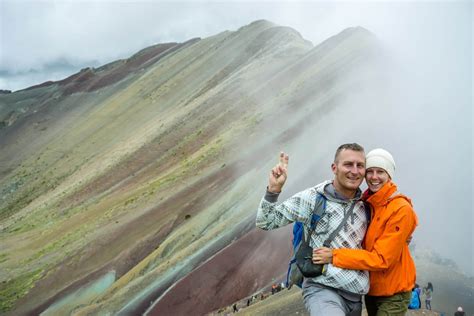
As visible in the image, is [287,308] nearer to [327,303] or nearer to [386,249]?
[327,303]

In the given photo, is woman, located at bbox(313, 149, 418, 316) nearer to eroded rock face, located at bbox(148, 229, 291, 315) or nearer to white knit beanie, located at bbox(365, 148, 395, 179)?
white knit beanie, located at bbox(365, 148, 395, 179)

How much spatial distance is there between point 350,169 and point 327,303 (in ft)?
5.30

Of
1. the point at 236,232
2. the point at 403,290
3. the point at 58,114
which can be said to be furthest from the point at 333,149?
the point at 58,114

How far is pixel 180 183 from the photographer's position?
3609 centimetres

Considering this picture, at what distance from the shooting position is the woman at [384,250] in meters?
5.64

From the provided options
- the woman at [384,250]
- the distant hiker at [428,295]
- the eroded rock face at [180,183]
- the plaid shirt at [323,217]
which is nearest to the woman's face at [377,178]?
the woman at [384,250]

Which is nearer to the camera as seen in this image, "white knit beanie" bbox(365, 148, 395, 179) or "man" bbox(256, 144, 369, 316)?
"man" bbox(256, 144, 369, 316)

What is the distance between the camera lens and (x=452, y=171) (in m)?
35.2

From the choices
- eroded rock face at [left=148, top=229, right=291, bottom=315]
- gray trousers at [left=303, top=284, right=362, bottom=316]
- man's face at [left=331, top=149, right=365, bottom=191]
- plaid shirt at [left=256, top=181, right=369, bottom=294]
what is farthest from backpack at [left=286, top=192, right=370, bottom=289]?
eroded rock face at [left=148, top=229, right=291, bottom=315]

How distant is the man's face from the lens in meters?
5.96

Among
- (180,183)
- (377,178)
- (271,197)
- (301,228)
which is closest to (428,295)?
(301,228)

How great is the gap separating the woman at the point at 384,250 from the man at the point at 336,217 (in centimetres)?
15

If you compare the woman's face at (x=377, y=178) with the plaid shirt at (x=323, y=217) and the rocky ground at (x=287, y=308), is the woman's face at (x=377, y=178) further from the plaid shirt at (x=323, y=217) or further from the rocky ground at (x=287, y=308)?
the rocky ground at (x=287, y=308)

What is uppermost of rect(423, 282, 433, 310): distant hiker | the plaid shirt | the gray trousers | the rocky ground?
the plaid shirt
